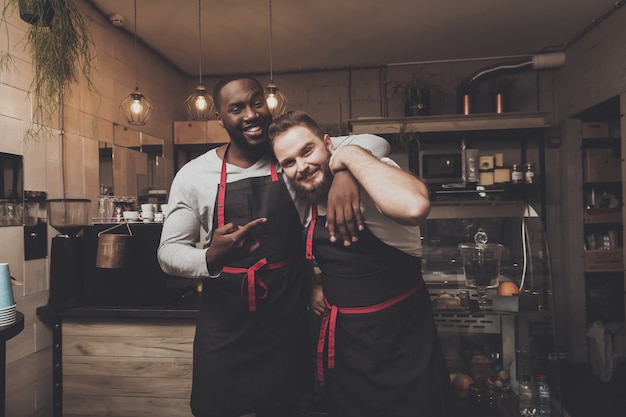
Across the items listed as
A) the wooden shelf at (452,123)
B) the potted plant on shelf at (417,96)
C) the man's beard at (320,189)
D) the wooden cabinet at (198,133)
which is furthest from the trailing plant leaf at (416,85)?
the man's beard at (320,189)

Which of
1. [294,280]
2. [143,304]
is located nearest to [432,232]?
[294,280]

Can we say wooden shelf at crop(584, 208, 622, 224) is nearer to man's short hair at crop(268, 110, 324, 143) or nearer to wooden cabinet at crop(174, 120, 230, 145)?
wooden cabinet at crop(174, 120, 230, 145)

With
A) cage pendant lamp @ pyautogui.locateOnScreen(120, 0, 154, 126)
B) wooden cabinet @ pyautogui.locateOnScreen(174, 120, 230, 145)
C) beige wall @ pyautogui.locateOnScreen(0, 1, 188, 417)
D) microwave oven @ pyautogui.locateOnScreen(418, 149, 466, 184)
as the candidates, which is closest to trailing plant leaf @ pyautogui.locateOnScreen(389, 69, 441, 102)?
microwave oven @ pyautogui.locateOnScreen(418, 149, 466, 184)

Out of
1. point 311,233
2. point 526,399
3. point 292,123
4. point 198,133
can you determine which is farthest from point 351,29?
A: point 526,399

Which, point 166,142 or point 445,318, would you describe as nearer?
point 445,318

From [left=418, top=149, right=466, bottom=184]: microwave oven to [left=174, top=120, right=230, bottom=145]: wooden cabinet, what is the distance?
2065 mm

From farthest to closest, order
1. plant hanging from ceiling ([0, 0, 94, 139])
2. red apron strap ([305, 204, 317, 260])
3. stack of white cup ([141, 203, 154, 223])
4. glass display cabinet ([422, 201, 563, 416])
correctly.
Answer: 1. stack of white cup ([141, 203, 154, 223])
2. plant hanging from ceiling ([0, 0, 94, 139])
3. glass display cabinet ([422, 201, 563, 416])
4. red apron strap ([305, 204, 317, 260])

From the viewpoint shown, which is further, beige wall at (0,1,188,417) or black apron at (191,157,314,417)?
beige wall at (0,1,188,417)

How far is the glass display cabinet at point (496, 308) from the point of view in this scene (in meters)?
1.78

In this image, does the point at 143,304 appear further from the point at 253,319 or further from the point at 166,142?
the point at 166,142

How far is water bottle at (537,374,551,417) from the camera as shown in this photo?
1.82 m

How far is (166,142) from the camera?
421cm

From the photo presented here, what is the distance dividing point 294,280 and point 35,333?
191cm

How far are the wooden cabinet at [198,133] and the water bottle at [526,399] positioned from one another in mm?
3373
